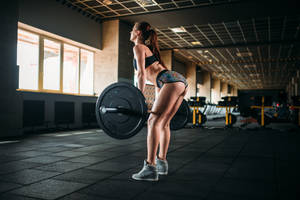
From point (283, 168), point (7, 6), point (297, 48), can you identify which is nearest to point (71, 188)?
point (283, 168)

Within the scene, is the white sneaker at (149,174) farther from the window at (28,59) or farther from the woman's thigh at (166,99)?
the window at (28,59)

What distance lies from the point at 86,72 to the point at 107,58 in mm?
1033

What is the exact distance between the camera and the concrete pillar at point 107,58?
397 inches

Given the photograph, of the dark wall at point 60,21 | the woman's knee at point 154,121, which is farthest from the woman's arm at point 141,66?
the dark wall at point 60,21

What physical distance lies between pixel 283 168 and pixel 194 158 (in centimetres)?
108

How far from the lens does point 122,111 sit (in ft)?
7.48

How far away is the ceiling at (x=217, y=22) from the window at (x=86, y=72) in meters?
1.51

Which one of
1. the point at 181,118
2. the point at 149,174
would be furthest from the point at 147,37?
the point at 149,174

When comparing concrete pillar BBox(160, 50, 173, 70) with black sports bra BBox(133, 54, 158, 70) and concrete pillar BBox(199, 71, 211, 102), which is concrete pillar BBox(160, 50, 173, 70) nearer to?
concrete pillar BBox(199, 71, 211, 102)

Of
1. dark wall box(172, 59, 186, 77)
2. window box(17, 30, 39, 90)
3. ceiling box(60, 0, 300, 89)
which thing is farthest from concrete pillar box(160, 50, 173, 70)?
window box(17, 30, 39, 90)

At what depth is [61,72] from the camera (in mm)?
9109

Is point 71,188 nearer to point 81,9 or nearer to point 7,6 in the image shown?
point 7,6

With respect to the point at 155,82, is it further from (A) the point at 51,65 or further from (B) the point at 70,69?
(B) the point at 70,69

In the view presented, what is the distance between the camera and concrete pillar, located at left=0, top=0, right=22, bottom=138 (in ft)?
18.9
